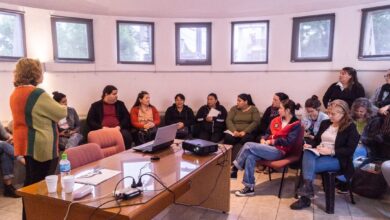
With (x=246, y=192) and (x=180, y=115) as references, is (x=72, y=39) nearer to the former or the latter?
(x=180, y=115)

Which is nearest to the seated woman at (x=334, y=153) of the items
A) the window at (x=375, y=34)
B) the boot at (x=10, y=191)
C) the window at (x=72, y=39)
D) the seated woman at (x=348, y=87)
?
the seated woman at (x=348, y=87)

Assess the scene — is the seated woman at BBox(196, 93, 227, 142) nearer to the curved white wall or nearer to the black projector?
the curved white wall

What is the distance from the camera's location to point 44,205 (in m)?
1.51

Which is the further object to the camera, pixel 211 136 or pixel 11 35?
pixel 211 136

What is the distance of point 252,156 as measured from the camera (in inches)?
125

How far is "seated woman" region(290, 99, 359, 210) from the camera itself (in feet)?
9.02

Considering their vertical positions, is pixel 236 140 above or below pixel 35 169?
below

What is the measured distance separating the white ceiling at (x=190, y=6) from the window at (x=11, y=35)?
228mm

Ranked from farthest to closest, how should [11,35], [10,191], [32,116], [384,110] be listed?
1. [11,35]
2. [384,110]
3. [10,191]
4. [32,116]

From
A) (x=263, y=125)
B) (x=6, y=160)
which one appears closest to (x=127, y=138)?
(x=6, y=160)

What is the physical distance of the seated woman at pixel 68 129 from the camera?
376 centimetres

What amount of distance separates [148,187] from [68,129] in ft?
9.20

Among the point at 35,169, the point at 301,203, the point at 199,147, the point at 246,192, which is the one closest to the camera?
Result: the point at 35,169

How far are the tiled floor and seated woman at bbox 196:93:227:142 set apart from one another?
58.4 inches
